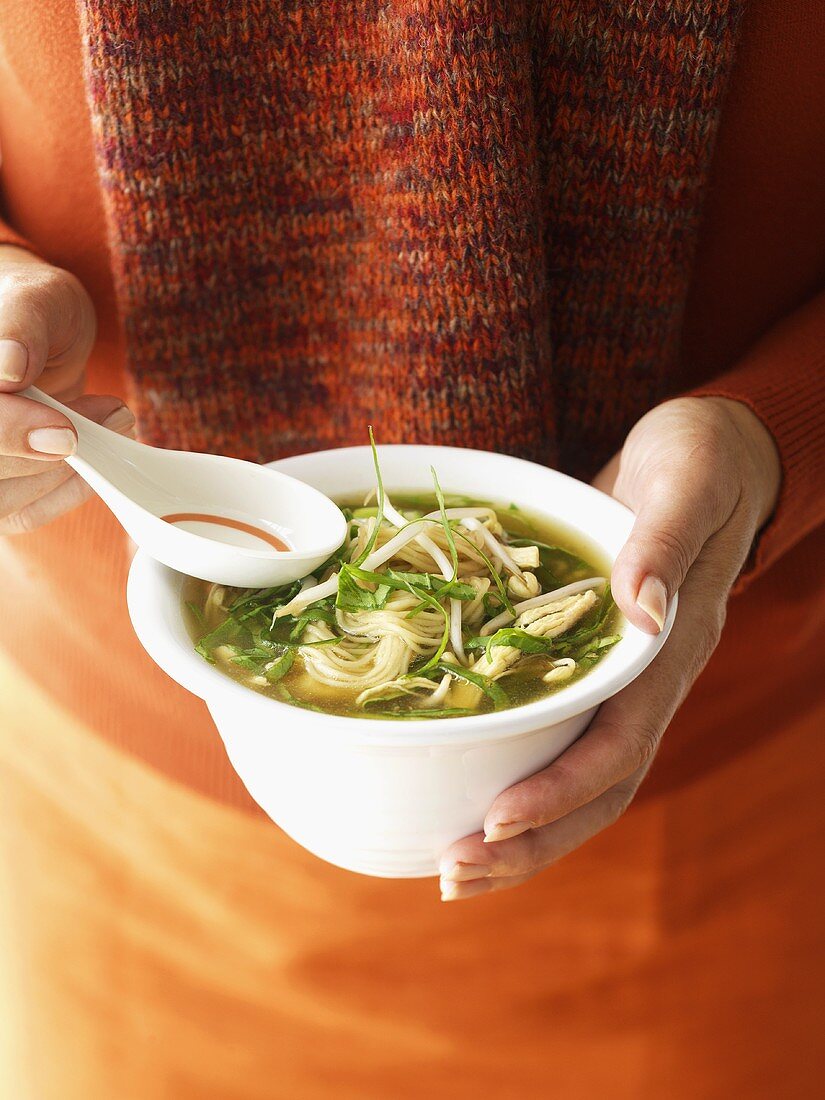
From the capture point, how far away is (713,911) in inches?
47.0

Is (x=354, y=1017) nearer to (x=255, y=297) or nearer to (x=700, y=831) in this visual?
(x=700, y=831)

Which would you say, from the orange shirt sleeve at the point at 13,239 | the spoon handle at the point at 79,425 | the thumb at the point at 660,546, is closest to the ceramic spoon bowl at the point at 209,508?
the spoon handle at the point at 79,425

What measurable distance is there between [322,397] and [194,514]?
0.33 meters

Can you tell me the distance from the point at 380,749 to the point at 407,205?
2.02ft

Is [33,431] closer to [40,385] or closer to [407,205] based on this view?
[40,385]

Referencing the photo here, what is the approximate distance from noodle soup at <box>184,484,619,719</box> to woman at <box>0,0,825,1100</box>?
0.10 meters

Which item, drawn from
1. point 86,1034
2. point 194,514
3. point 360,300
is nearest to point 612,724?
point 194,514

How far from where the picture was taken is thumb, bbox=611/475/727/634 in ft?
2.37

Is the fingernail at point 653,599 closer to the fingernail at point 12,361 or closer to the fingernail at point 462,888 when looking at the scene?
the fingernail at point 462,888

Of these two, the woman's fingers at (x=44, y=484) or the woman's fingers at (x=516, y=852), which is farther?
the woman's fingers at (x=44, y=484)

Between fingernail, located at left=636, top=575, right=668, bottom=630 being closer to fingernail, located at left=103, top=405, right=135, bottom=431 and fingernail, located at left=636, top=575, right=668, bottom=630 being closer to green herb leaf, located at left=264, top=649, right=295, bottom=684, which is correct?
green herb leaf, located at left=264, top=649, right=295, bottom=684

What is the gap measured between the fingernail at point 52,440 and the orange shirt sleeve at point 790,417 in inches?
24.8

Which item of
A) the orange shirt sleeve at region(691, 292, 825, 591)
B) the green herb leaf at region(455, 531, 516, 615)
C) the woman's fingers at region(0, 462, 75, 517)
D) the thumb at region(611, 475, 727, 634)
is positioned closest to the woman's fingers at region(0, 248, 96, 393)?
the woman's fingers at region(0, 462, 75, 517)

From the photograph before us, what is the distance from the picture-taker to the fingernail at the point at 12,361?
791 mm
